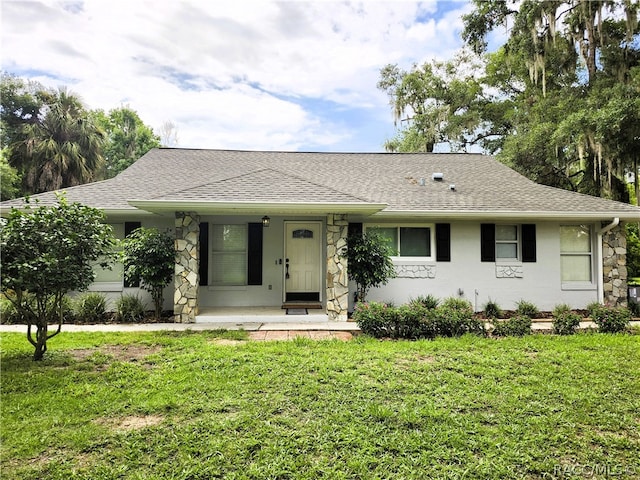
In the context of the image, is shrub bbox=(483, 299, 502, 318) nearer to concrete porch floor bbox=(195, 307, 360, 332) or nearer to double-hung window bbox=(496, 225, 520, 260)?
double-hung window bbox=(496, 225, 520, 260)

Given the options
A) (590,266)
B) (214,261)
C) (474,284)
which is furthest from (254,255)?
(590,266)

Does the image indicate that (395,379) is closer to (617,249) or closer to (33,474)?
(33,474)

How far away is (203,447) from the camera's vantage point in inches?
113

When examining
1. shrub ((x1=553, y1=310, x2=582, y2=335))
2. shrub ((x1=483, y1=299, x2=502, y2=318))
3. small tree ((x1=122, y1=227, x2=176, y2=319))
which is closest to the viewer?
shrub ((x1=553, y1=310, x2=582, y2=335))

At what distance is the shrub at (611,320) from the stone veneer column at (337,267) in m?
4.85

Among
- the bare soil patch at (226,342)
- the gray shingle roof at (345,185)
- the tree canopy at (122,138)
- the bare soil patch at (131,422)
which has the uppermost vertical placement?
the tree canopy at (122,138)

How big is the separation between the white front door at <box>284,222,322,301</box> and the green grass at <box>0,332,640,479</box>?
12.0 feet

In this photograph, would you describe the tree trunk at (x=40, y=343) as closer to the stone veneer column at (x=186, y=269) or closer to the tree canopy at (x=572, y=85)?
the stone veneer column at (x=186, y=269)

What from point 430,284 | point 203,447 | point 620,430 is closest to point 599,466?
point 620,430

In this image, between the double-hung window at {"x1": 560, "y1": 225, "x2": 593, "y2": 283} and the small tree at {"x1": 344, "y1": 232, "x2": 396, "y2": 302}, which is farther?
the double-hung window at {"x1": 560, "y1": 225, "x2": 593, "y2": 283}

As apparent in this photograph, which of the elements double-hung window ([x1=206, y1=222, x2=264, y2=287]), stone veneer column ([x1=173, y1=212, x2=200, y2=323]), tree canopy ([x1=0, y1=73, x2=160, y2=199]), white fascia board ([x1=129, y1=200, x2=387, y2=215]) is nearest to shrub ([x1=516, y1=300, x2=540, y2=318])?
white fascia board ([x1=129, y1=200, x2=387, y2=215])

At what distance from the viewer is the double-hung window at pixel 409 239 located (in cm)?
879

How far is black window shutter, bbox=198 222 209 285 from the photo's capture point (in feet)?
28.4

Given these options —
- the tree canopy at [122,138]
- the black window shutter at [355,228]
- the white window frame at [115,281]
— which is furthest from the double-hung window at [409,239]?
the tree canopy at [122,138]
